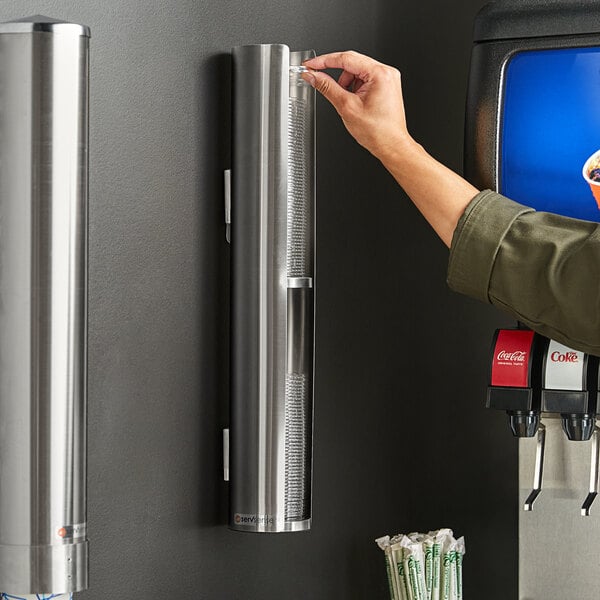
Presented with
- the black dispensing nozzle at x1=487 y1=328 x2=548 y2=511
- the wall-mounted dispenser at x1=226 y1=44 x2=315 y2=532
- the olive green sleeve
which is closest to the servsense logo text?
the wall-mounted dispenser at x1=226 y1=44 x2=315 y2=532

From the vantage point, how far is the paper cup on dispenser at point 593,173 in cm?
182

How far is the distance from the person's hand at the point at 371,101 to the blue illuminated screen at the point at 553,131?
21 centimetres

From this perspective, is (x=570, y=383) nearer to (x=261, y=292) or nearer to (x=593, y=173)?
(x=593, y=173)

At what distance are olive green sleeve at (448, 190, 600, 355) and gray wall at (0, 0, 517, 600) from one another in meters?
0.51

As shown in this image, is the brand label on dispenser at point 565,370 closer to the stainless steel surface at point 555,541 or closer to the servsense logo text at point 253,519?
the stainless steel surface at point 555,541

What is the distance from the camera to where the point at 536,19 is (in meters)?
1.85

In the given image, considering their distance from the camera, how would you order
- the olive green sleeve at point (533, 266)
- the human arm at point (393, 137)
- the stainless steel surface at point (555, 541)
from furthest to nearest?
the stainless steel surface at point (555, 541) < the human arm at point (393, 137) < the olive green sleeve at point (533, 266)

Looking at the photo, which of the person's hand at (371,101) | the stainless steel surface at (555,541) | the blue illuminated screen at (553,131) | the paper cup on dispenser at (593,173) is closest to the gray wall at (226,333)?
the person's hand at (371,101)

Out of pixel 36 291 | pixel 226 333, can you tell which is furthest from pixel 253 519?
pixel 36 291

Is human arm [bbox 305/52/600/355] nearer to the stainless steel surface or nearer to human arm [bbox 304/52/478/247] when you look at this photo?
human arm [bbox 304/52/478/247]

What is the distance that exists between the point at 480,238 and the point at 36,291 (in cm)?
78

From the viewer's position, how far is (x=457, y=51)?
8.41 ft

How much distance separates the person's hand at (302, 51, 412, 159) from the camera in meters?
1.83

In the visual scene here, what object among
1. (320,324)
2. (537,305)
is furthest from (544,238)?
(320,324)
